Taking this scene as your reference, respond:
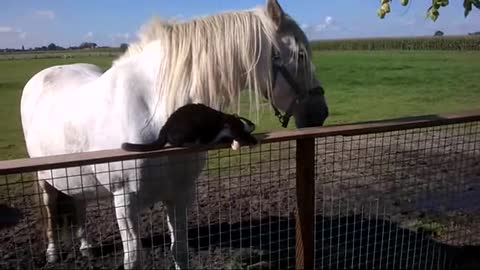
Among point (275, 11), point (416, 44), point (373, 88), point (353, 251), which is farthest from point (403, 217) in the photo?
point (416, 44)

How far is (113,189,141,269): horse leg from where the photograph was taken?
240 cm

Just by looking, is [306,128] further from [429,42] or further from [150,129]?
[429,42]

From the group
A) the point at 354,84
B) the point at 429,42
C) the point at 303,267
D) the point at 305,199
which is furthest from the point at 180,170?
the point at 429,42

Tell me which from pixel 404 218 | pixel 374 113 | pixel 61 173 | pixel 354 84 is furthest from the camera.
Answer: pixel 354 84

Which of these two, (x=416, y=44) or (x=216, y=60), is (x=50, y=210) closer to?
(x=216, y=60)

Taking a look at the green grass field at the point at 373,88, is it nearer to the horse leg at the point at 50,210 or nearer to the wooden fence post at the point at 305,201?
the horse leg at the point at 50,210

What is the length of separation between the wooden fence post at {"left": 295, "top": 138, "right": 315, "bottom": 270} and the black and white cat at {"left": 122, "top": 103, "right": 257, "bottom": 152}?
36 cm

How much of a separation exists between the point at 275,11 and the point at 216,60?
38cm

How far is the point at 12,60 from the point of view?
18094 mm

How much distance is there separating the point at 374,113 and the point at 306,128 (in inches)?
376

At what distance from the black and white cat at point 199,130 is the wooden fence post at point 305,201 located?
1.18ft

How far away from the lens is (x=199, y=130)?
2037 mm

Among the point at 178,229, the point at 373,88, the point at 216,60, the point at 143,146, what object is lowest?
the point at 373,88

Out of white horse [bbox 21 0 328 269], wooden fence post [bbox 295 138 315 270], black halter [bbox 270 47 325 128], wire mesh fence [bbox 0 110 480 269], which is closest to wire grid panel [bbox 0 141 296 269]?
wire mesh fence [bbox 0 110 480 269]
